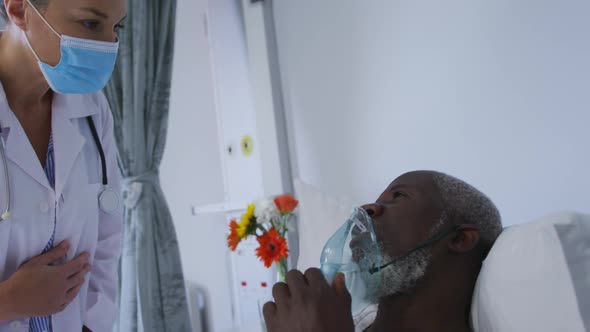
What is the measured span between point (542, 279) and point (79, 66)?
106cm

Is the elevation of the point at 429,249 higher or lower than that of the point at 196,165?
lower

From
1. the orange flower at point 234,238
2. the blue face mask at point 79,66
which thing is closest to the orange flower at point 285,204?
the orange flower at point 234,238

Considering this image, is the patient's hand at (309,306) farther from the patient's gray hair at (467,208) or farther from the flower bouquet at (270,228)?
the flower bouquet at (270,228)

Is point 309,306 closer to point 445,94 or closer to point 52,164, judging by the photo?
point 52,164

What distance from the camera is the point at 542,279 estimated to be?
954 mm

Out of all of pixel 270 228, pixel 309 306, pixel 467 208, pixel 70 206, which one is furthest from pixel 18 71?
pixel 467 208

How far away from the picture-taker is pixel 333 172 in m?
2.05

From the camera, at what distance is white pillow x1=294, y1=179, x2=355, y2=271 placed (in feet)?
5.23

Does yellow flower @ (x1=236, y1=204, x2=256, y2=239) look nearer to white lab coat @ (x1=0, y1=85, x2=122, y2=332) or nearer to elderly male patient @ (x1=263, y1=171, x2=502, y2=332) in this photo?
white lab coat @ (x1=0, y1=85, x2=122, y2=332)

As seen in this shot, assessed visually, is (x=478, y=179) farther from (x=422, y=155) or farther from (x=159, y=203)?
(x=159, y=203)

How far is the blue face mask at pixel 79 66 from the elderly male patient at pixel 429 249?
0.70 metres

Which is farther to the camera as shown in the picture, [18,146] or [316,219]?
[316,219]

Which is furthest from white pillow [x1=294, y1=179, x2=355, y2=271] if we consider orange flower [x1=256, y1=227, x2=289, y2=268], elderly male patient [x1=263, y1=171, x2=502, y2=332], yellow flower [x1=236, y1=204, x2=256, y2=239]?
elderly male patient [x1=263, y1=171, x2=502, y2=332]

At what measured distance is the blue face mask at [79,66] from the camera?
3.74 feet
